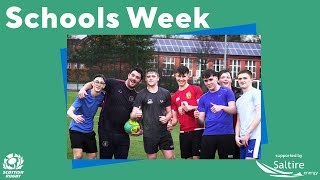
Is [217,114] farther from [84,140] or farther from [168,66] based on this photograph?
[84,140]

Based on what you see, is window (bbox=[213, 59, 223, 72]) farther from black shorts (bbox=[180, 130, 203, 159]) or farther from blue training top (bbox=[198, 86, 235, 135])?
black shorts (bbox=[180, 130, 203, 159])

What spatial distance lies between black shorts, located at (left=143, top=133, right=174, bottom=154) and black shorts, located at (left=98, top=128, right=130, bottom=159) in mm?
369

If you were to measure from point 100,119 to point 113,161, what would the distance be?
792mm

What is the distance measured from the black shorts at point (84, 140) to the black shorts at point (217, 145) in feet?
6.39

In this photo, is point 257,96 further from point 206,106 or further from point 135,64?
point 135,64

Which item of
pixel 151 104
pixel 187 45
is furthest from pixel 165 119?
pixel 187 45

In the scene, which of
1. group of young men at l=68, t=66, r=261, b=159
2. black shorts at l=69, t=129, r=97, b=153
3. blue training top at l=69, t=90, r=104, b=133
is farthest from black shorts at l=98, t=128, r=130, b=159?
blue training top at l=69, t=90, r=104, b=133

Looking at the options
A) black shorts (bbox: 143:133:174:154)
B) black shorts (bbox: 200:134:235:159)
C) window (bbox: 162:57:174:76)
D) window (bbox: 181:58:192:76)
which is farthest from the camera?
window (bbox: 181:58:192:76)

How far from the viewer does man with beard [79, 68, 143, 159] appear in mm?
14109

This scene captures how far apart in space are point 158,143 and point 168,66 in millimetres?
1406

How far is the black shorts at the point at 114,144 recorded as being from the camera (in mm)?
14133

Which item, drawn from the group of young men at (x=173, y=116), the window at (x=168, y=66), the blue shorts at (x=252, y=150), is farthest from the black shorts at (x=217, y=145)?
the window at (x=168, y=66)

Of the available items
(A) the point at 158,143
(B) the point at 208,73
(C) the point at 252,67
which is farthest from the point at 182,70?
(A) the point at 158,143

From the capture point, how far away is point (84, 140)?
1420 cm
